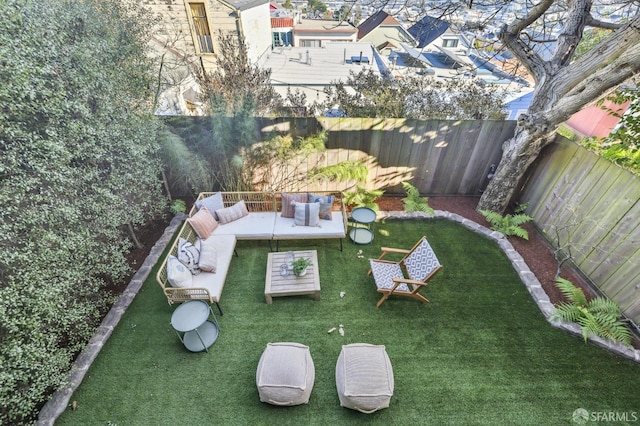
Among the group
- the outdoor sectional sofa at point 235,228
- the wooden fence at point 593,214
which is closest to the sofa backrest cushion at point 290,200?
the outdoor sectional sofa at point 235,228

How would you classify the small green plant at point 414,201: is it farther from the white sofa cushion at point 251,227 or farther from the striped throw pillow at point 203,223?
the striped throw pillow at point 203,223

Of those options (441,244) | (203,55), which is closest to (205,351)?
(441,244)

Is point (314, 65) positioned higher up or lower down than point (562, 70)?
lower down

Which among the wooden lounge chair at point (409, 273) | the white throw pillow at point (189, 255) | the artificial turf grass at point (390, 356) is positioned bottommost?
the artificial turf grass at point (390, 356)

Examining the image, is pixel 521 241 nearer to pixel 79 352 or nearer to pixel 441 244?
pixel 441 244

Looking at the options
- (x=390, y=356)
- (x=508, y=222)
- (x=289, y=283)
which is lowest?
(x=390, y=356)

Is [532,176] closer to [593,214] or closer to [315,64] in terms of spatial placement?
[593,214]

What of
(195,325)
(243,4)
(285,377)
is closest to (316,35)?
(243,4)
